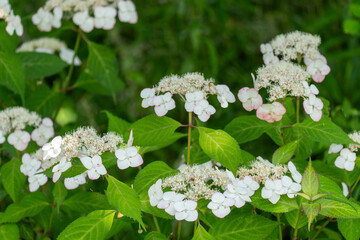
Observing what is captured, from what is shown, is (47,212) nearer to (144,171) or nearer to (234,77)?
(144,171)

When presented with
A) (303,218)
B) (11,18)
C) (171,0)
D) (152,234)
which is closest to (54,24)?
(11,18)

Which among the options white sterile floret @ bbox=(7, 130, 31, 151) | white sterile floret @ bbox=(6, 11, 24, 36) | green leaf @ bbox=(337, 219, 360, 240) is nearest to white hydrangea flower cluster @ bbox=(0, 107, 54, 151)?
white sterile floret @ bbox=(7, 130, 31, 151)

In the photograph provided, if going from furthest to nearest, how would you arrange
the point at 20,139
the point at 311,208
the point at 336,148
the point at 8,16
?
the point at 8,16
the point at 20,139
the point at 336,148
the point at 311,208

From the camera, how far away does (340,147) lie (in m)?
0.98

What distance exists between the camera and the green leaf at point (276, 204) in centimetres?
81

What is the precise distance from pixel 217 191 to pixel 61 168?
259 mm

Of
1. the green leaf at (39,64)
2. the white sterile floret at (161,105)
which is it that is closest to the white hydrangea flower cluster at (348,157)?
the white sterile floret at (161,105)

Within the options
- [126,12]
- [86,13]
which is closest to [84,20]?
[86,13]

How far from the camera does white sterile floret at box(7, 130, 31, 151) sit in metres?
1.08

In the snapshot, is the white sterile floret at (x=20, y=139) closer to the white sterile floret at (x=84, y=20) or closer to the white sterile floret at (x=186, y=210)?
the white sterile floret at (x=84, y=20)

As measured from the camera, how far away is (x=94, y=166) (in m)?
0.79

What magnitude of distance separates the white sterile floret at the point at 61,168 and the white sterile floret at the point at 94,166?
3 cm

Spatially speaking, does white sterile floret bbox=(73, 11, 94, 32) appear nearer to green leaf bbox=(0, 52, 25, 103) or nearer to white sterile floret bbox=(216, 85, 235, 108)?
green leaf bbox=(0, 52, 25, 103)

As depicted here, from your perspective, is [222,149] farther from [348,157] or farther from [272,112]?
[348,157]
